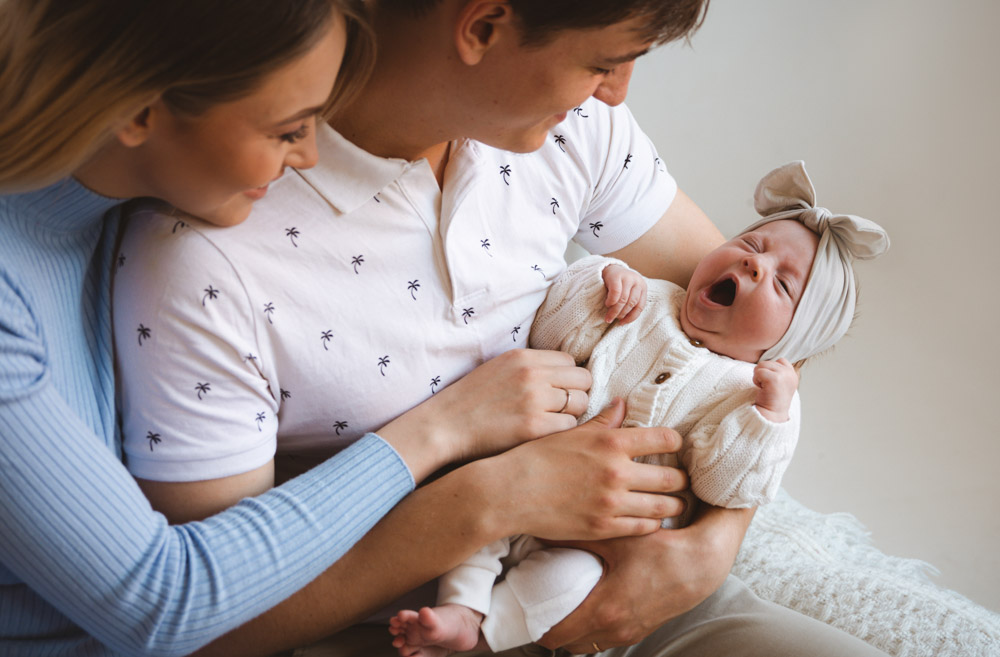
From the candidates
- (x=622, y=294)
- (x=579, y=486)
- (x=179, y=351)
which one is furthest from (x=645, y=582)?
(x=179, y=351)

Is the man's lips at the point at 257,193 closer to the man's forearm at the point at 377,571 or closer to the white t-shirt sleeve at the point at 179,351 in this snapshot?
the white t-shirt sleeve at the point at 179,351

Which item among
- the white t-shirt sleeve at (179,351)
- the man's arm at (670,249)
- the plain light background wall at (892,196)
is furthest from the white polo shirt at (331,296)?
the plain light background wall at (892,196)

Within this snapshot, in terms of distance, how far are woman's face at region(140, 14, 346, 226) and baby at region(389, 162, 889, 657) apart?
0.55 meters

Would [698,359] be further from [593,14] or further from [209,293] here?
[209,293]

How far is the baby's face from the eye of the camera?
4.34 feet

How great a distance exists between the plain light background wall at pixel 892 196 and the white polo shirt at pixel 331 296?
1028 millimetres

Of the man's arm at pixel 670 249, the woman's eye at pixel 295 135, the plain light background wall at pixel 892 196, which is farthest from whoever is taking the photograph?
the plain light background wall at pixel 892 196

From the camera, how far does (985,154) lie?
2061mm

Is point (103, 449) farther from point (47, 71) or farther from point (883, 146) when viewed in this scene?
point (883, 146)

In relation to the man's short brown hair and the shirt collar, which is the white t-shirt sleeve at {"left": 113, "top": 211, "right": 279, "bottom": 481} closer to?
the shirt collar

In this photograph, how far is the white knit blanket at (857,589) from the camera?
1364mm

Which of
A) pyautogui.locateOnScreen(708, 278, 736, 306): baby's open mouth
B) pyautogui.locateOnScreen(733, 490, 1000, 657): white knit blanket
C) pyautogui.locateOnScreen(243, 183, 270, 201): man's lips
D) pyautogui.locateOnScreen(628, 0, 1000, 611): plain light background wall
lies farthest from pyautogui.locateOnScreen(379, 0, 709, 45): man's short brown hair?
pyautogui.locateOnScreen(628, 0, 1000, 611): plain light background wall

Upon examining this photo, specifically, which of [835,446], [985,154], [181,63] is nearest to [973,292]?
[985,154]

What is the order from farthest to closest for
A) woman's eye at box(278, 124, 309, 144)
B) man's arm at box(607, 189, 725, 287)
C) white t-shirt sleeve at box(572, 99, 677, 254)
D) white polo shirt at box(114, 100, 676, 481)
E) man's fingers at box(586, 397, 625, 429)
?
man's arm at box(607, 189, 725, 287) → white t-shirt sleeve at box(572, 99, 677, 254) → man's fingers at box(586, 397, 625, 429) → white polo shirt at box(114, 100, 676, 481) → woman's eye at box(278, 124, 309, 144)
